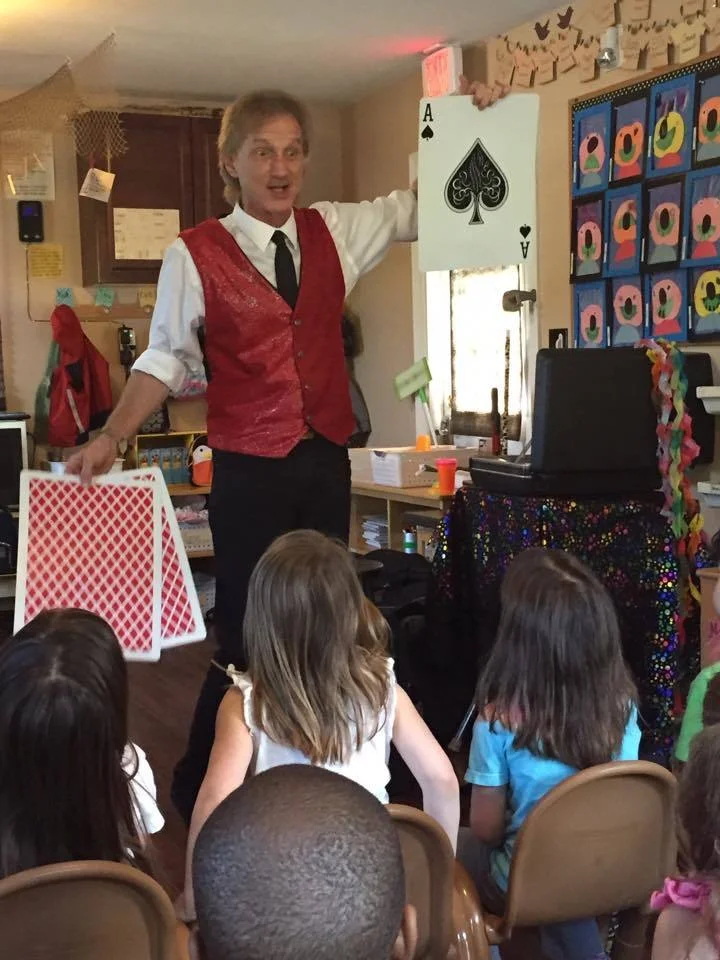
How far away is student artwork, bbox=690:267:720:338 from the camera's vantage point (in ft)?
11.5

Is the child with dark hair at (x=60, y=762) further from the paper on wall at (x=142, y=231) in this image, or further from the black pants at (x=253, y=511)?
the paper on wall at (x=142, y=231)

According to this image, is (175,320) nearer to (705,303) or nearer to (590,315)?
(705,303)

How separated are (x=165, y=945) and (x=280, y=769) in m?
0.67

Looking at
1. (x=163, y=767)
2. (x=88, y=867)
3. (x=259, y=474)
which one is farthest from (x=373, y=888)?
(x=163, y=767)

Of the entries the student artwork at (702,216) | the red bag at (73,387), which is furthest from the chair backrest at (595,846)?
the red bag at (73,387)

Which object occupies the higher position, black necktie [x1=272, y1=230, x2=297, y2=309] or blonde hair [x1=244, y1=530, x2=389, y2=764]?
black necktie [x1=272, y1=230, x2=297, y2=309]

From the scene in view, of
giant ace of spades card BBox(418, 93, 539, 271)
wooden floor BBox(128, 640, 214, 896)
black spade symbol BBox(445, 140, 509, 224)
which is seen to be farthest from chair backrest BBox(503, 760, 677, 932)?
black spade symbol BBox(445, 140, 509, 224)

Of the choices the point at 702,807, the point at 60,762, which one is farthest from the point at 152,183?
the point at 702,807

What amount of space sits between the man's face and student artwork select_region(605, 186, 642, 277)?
181cm

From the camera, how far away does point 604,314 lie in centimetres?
Result: 400

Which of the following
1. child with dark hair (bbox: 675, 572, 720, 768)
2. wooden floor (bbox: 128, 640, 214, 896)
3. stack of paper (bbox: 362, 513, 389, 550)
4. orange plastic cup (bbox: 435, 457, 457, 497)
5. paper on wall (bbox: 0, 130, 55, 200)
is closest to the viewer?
child with dark hair (bbox: 675, 572, 720, 768)

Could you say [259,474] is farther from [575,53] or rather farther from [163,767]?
[575,53]

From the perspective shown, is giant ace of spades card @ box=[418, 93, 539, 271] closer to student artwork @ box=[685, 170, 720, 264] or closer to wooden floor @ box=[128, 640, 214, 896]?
student artwork @ box=[685, 170, 720, 264]

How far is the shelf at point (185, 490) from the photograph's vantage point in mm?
5371
